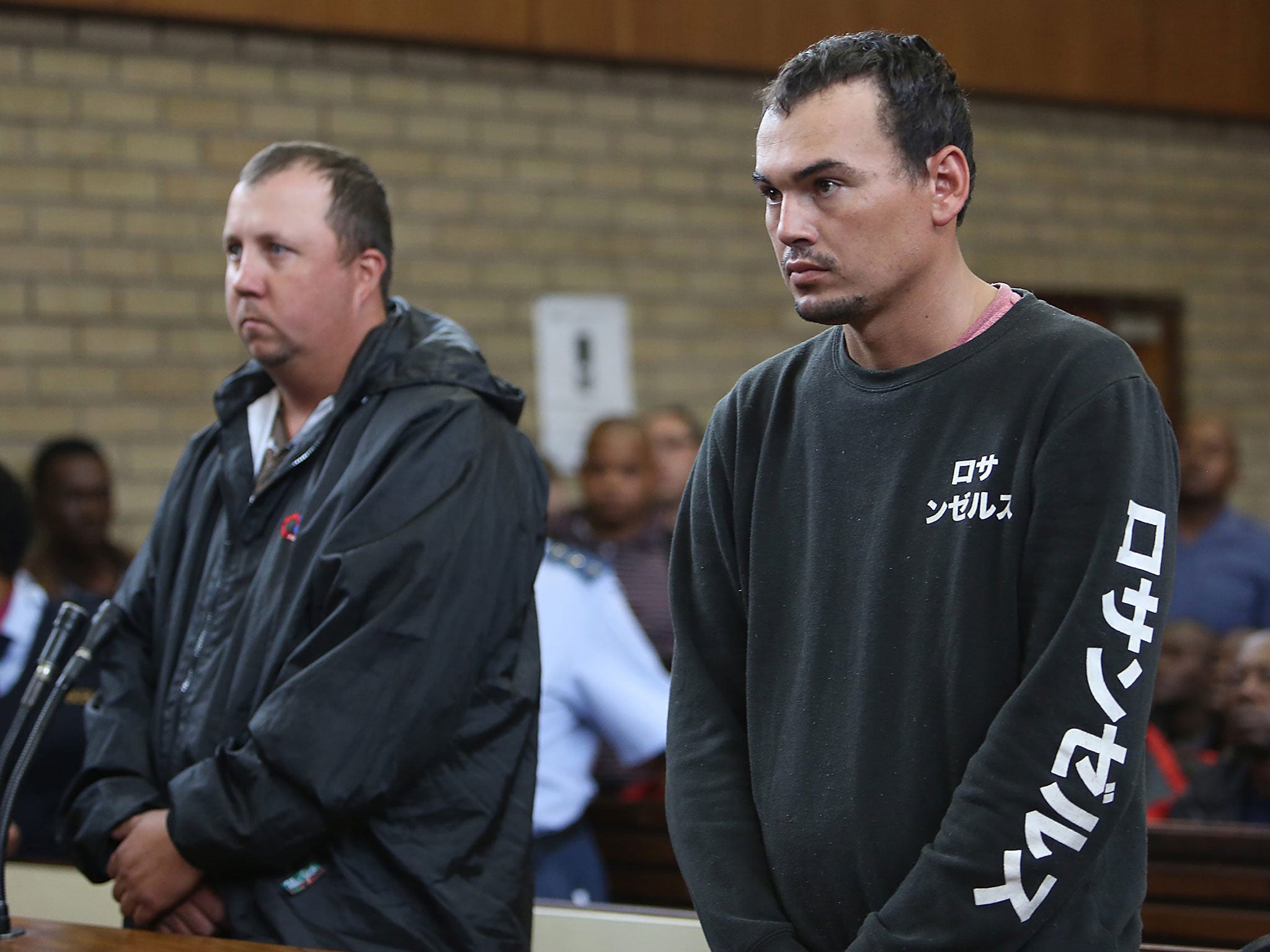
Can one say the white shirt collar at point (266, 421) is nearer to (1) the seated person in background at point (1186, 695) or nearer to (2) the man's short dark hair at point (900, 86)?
(2) the man's short dark hair at point (900, 86)

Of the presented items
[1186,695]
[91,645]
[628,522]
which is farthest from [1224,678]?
[91,645]

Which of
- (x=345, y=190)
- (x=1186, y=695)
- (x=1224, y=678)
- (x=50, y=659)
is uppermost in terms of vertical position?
(x=345, y=190)

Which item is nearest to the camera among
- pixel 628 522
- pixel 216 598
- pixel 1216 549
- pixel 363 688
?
pixel 363 688

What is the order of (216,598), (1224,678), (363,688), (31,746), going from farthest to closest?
(1224,678) → (216,598) → (363,688) → (31,746)

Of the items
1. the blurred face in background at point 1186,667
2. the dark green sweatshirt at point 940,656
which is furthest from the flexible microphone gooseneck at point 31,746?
the blurred face in background at point 1186,667

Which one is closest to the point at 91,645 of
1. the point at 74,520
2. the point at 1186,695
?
the point at 1186,695

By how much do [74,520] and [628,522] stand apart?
175 centimetres

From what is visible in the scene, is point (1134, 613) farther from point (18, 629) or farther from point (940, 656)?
point (18, 629)

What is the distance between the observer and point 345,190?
2311 mm

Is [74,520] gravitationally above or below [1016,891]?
below

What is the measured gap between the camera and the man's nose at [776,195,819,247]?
1.55m

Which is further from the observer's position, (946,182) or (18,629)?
(18,629)

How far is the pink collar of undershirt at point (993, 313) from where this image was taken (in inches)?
62.1

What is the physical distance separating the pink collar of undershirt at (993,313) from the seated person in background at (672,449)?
10.7 feet
